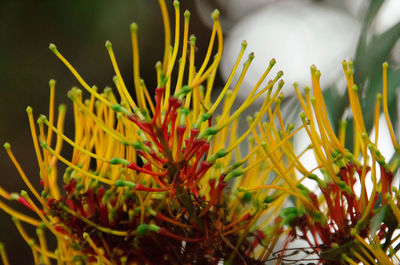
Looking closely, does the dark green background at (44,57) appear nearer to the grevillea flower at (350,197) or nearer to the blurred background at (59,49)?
the blurred background at (59,49)

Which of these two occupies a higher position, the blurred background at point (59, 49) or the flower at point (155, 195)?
the blurred background at point (59, 49)

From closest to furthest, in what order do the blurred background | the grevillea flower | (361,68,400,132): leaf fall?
the grevillea flower, (361,68,400,132): leaf, the blurred background

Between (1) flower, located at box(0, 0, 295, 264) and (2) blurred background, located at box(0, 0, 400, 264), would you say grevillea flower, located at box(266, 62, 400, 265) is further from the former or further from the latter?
(2) blurred background, located at box(0, 0, 400, 264)

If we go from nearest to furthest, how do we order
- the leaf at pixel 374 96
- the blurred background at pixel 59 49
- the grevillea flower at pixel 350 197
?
the grevillea flower at pixel 350 197
the leaf at pixel 374 96
the blurred background at pixel 59 49

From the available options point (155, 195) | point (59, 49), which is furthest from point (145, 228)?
point (59, 49)

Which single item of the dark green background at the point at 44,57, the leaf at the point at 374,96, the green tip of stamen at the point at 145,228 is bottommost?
the green tip of stamen at the point at 145,228

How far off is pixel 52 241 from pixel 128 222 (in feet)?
2.69

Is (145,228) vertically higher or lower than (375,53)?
lower

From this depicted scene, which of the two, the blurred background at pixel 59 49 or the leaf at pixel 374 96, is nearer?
the leaf at pixel 374 96

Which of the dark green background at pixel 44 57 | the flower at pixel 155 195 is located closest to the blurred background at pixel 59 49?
the dark green background at pixel 44 57

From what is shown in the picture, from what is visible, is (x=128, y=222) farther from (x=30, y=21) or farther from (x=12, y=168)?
(x=30, y=21)

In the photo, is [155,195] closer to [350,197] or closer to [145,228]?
[145,228]

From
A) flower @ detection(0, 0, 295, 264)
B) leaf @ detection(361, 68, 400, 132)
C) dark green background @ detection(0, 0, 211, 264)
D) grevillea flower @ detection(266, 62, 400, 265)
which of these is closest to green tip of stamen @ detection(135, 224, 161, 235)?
flower @ detection(0, 0, 295, 264)

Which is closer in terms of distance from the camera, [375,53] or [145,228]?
[145,228]
